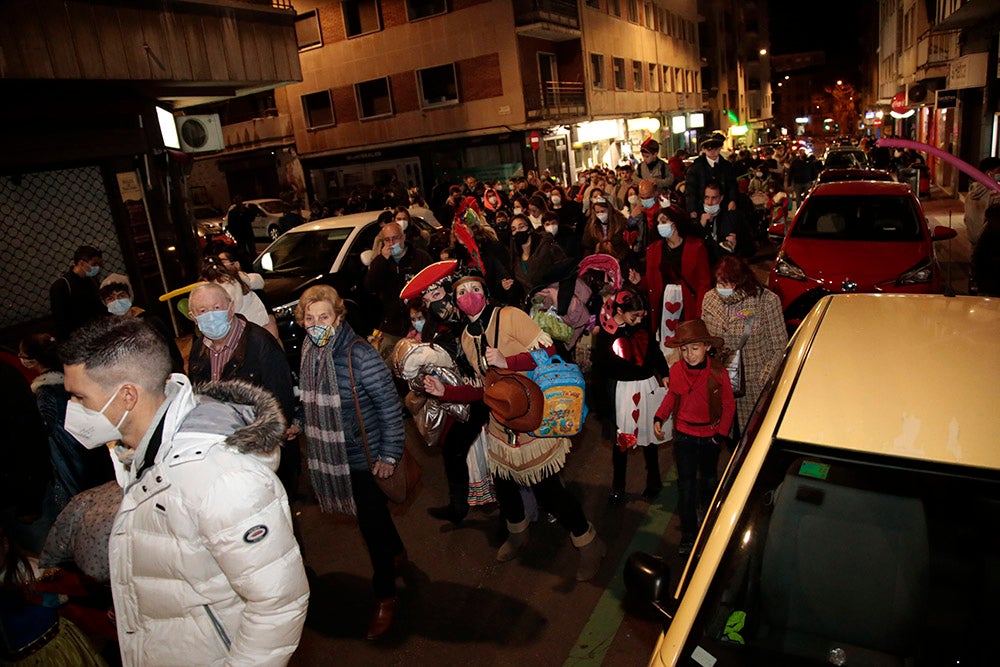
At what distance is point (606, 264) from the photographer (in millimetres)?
6125

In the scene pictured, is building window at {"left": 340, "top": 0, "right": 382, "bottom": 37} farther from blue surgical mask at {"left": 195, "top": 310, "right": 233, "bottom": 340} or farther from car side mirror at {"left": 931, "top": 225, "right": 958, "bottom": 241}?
blue surgical mask at {"left": 195, "top": 310, "right": 233, "bottom": 340}

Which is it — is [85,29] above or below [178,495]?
above

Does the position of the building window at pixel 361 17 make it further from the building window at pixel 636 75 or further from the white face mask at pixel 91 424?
the white face mask at pixel 91 424

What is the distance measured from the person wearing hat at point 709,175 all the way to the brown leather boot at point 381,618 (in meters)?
6.92

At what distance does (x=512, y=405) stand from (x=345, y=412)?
98 centimetres

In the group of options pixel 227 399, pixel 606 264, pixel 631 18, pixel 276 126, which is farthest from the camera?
pixel 631 18

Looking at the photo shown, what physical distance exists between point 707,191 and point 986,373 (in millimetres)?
6007

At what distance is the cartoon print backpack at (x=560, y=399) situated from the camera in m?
4.09

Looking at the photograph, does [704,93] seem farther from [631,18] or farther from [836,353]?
[836,353]

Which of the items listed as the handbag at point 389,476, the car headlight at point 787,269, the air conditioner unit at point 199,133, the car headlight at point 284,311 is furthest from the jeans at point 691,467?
the air conditioner unit at point 199,133

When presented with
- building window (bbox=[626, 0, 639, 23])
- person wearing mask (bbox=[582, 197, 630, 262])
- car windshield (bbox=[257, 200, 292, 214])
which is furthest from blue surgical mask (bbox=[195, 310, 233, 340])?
building window (bbox=[626, 0, 639, 23])

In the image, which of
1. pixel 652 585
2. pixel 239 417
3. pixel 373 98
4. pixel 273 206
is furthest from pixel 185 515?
pixel 373 98

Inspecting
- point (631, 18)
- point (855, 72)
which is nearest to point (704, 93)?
point (631, 18)

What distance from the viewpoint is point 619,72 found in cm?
3531
